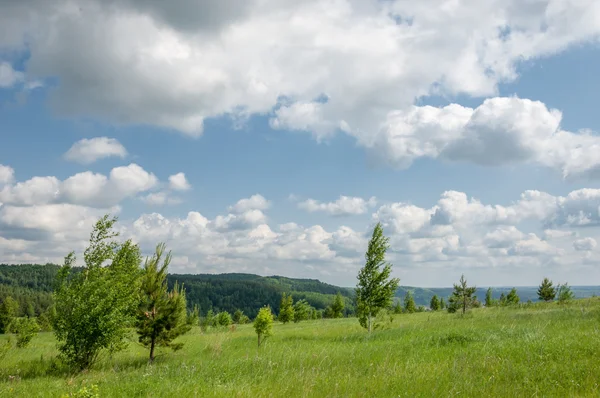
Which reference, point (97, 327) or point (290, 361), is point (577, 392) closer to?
point (290, 361)

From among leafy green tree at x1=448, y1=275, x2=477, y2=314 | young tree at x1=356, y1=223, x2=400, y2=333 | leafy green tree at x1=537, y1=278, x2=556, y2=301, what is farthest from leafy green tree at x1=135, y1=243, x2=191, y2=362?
leafy green tree at x1=537, y1=278, x2=556, y2=301

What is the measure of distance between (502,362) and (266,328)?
15.7m

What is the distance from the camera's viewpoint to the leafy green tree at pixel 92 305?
15383 mm

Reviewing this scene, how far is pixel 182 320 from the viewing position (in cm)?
1931

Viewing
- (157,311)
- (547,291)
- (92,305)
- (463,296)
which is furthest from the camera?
(547,291)

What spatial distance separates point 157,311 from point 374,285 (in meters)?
13.0

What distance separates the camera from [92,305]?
610 inches

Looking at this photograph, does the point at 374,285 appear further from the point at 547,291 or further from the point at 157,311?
the point at 547,291

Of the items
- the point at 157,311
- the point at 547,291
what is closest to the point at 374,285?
the point at 157,311

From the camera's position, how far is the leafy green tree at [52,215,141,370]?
15.4m

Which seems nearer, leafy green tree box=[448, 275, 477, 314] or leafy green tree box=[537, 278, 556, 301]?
leafy green tree box=[448, 275, 477, 314]

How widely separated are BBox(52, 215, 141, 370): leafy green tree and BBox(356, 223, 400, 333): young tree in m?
13.6

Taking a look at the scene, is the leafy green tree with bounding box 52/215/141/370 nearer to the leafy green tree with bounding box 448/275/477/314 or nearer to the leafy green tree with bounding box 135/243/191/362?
the leafy green tree with bounding box 135/243/191/362

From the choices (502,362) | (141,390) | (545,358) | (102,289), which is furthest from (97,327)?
(545,358)
